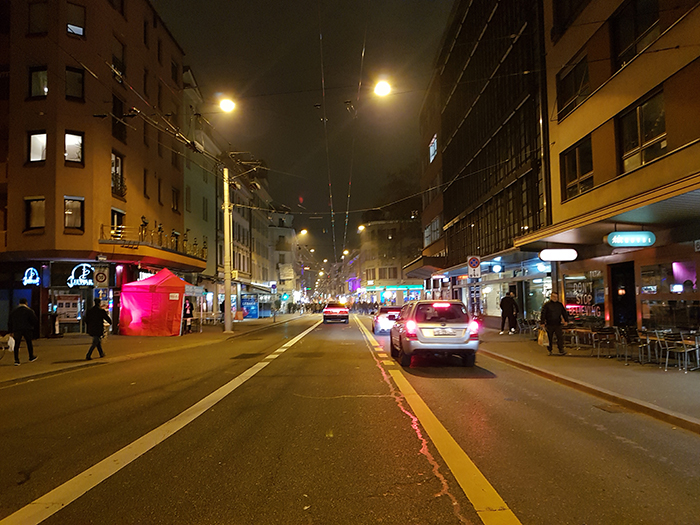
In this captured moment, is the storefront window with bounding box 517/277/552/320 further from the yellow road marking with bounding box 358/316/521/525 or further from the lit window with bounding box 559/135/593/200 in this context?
the yellow road marking with bounding box 358/316/521/525

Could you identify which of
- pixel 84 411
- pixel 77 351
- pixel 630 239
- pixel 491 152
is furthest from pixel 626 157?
pixel 77 351

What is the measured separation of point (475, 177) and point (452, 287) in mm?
10862

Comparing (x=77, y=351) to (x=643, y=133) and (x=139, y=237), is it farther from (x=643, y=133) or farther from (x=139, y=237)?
(x=643, y=133)

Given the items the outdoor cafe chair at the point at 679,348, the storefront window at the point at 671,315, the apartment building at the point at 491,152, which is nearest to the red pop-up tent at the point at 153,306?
the apartment building at the point at 491,152

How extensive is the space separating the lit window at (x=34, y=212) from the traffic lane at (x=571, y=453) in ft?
64.7

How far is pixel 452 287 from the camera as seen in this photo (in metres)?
37.9

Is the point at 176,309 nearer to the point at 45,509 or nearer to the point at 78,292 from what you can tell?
the point at 78,292

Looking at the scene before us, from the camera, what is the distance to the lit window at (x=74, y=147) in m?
22.0

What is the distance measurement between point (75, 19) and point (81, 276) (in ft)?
38.0

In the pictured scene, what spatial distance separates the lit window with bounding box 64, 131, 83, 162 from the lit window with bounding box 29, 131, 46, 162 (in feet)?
3.19

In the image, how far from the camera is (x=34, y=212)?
71.6 feet

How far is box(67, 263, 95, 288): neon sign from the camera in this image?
22953 mm

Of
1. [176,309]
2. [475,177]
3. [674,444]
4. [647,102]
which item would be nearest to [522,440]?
[674,444]

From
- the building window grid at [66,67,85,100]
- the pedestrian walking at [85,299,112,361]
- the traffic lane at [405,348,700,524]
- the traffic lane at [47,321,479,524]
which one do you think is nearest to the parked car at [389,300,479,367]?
the traffic lane at [405,348,700,524]
